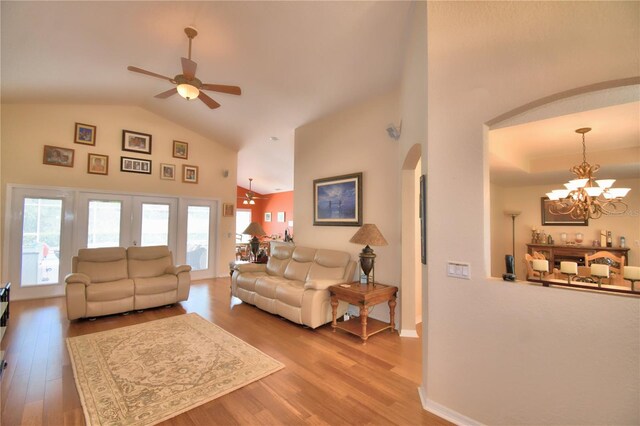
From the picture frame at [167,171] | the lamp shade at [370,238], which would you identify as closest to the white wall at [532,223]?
the lamp shade at [370,238]

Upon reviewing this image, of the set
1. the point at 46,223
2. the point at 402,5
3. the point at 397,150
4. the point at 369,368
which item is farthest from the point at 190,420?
the point at 46,223

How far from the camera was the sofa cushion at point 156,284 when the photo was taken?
420cm

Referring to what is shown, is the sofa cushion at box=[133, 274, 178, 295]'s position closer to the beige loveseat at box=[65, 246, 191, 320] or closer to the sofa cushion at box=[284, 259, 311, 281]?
the beige loveseat at box=[65, 246, 191, 320]

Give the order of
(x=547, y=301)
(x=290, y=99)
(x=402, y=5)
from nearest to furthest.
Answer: (x=547, y=301), (x=402, y=5), (x=290, y=99)

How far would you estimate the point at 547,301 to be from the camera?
163cm

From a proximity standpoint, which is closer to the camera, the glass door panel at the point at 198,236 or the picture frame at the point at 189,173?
the picture frame at the point at 189,173

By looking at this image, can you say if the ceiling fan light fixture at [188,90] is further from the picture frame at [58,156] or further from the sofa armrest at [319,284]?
the picture frame at [58,156]

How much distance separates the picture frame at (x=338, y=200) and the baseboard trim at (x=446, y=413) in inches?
98.7

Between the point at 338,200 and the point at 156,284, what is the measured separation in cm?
316

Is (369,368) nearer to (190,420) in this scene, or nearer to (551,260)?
(190,420)

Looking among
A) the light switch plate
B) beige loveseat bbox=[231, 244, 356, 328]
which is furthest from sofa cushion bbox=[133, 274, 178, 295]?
the light switch plate

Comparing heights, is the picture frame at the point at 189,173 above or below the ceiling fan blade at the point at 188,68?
below

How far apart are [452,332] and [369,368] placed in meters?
1.03

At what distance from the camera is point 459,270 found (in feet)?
6.45
